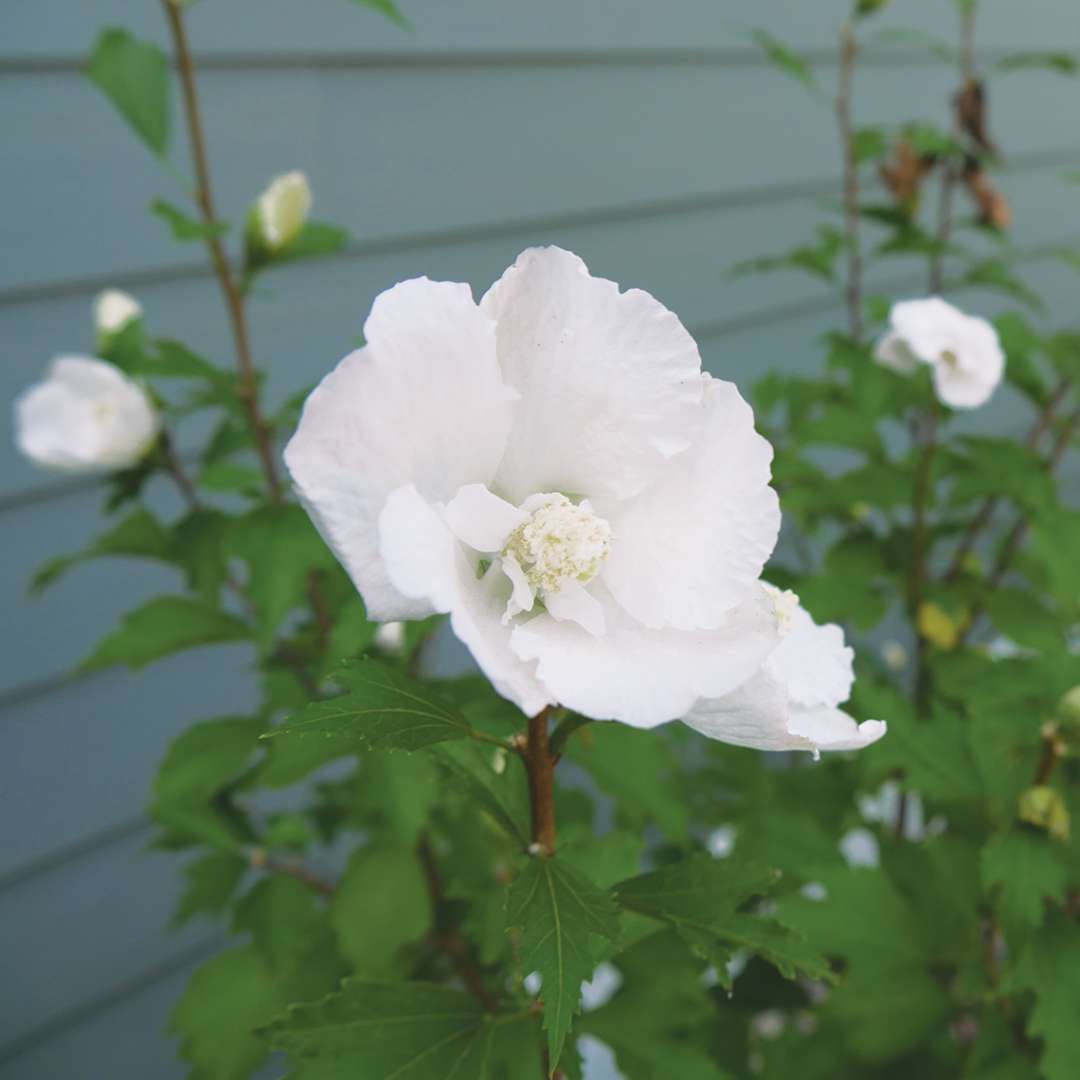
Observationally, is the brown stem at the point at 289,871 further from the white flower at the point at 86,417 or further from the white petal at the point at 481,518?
the white petal at the point at 481,518

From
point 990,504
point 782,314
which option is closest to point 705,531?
point 990,504

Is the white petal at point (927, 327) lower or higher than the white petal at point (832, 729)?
lower

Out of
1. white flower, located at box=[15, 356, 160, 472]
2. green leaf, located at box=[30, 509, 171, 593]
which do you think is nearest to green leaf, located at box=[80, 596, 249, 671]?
green leaf, located at box=[30, 509, 171, 593]

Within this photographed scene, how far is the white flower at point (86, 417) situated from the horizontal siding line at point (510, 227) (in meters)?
0.33

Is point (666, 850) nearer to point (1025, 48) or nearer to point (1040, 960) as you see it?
point (1040, 960)

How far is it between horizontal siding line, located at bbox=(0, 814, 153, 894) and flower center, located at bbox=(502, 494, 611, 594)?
1287 mm

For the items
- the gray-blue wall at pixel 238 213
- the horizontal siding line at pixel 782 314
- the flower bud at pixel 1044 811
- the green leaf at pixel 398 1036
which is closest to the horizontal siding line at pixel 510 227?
the gray-blue wall at pixel 238 213

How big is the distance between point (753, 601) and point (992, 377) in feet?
2.30

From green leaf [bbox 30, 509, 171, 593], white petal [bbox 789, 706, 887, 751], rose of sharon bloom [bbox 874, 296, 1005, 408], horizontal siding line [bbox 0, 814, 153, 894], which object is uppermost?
white petal [bbox 789, 706, 887, 751]

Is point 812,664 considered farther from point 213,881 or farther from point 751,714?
point 213,881

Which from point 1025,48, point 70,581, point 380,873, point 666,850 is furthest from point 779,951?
point 1025,48

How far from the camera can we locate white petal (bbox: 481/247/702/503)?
0.42 metres

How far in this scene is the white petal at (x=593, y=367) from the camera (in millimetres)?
424

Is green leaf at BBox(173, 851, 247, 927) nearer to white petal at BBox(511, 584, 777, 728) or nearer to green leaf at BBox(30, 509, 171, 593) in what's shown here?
green leaf at BBox(30, 509, 171, 593)
